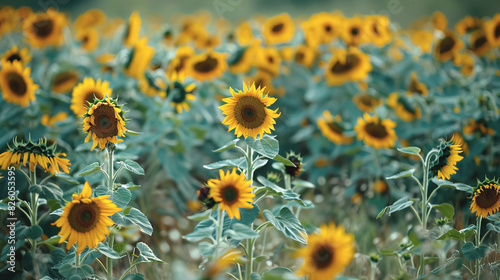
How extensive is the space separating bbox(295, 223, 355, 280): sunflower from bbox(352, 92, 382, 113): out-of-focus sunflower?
6.91 ft

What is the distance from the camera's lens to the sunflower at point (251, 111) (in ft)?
4.66

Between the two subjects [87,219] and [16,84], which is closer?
[87,219]

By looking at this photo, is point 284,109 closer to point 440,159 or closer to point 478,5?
point 440,159

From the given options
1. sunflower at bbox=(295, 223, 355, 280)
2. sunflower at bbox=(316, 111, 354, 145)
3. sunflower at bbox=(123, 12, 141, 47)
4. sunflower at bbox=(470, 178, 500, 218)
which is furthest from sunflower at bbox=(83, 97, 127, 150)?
sunflower at bbox=(123, 12, 141, 47)

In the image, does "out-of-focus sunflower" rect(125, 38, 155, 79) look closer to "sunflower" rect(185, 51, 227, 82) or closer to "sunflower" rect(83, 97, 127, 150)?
"sunflower" rect(185, 51, 227, 82)

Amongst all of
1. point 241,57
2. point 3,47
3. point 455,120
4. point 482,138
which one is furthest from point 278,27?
point 3,47

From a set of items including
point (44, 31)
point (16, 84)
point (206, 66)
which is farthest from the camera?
point (44, 31)

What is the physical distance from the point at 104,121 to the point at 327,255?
78 cm

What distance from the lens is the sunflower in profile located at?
1.32 metres

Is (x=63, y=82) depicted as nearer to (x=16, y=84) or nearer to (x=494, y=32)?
(x=16, y=84)

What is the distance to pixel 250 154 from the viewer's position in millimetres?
1461

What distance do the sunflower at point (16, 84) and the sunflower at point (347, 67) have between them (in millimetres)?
1823

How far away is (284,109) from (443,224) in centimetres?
198

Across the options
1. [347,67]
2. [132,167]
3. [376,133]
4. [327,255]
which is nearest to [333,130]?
[376,133]
